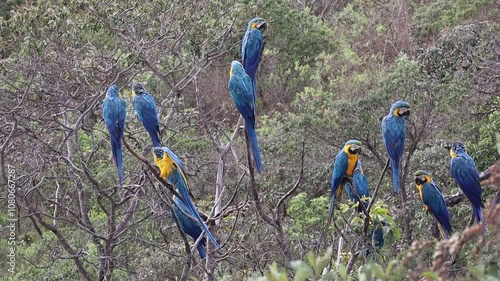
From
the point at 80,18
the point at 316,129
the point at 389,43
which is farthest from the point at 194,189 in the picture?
the point at 389,43

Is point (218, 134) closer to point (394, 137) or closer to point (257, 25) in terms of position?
point (257, 25)

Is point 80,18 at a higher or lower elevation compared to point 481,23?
higher

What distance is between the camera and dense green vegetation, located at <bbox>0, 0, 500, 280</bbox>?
5961 millimetres

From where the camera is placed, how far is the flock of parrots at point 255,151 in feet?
15.5

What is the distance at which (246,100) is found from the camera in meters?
4.69

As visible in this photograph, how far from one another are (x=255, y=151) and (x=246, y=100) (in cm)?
31

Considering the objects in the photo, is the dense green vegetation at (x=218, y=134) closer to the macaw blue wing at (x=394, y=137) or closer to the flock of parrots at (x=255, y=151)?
the flock of parrots at (x=255, y=151)

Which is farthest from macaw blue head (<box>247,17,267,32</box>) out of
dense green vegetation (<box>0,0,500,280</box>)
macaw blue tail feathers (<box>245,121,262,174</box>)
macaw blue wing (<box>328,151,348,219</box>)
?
macaw blue wing (<box>328,151,348,219</box>)

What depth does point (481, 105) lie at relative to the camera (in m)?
10.4

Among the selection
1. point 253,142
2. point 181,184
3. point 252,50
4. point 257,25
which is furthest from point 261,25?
point 181,184

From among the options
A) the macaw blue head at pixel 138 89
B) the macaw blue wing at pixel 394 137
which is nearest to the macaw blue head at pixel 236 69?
the macaw blue head at pixel 138 89

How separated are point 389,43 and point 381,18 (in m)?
1.16

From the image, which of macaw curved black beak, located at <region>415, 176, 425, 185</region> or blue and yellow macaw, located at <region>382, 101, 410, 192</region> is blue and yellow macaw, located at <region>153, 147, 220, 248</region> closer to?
blue and yellow macaw, located at <region>382, 101, 410, 192</region>

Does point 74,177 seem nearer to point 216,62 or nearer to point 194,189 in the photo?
point 194,189
